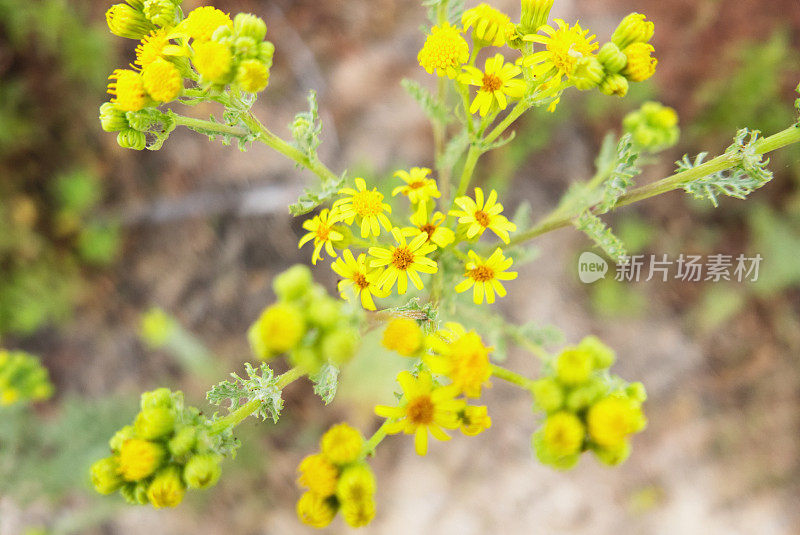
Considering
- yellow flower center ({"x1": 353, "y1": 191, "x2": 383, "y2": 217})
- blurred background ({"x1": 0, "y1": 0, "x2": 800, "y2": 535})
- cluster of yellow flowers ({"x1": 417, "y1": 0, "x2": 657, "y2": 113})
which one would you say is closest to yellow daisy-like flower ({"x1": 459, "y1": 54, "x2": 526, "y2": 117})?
cluster of yellow flowers ({"x1": 417, "y1": 0, "x2": 657, "y2": 113})

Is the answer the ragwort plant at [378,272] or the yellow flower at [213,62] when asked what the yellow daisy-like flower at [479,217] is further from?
the yellow flower at [213,62]

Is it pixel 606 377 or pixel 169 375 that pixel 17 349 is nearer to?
pixel 169 375

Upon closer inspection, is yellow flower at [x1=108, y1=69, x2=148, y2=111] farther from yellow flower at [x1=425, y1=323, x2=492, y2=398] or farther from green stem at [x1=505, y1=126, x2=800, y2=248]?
green stem at [x1=505, y1=126, x2=800, y2=248]

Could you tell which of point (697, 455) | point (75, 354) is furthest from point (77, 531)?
point (697, 455)

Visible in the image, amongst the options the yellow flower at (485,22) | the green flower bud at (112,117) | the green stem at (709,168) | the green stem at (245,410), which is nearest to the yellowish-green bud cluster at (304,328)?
the green stem at (245,410)

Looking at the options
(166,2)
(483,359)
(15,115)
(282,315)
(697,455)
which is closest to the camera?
(282,315)

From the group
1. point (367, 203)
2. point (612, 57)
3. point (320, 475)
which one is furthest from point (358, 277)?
point (612, 57)
